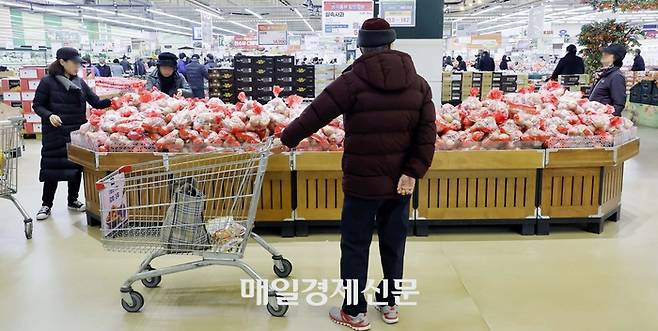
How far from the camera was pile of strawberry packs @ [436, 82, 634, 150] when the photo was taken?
15.2 ft

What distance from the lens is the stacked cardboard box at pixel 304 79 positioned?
13.3 meters

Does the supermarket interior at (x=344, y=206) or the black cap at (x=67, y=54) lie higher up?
the black cap at (x=67, y=54)

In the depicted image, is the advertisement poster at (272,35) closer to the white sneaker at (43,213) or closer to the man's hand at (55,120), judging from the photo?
the man's hand at (55,120)

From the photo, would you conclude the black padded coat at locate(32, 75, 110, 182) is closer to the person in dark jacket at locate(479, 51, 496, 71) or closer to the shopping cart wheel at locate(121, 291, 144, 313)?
the shopping cart wheel at locate(121, 291, 144, 313)

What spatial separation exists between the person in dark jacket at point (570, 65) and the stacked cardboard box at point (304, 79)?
17.1ft

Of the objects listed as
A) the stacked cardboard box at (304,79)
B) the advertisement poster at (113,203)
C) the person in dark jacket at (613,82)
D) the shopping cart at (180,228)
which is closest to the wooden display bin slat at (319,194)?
the shopping cart at (180,228)

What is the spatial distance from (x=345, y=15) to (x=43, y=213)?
14.7 ft

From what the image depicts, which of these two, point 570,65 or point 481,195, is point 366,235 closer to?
point 481,195

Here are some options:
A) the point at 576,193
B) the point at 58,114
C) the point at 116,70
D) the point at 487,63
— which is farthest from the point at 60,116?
the point at 116,70

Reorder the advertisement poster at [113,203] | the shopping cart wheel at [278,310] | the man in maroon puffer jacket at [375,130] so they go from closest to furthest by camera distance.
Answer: the man in maroon puffer jacket at [375,130] → the advertisement poster at [113,203] → the shopping cart wheel at [278,310]

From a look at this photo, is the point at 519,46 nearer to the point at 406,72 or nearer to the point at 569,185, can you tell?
the point at 569,185

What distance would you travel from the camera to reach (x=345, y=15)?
773 cm

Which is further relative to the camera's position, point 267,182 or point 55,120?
point 55,120

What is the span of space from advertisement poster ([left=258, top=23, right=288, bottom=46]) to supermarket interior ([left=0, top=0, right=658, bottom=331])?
10485 millimetres
